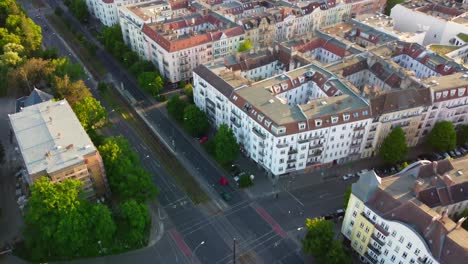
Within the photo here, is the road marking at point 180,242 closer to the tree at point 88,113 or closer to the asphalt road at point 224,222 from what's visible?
the asphalt road at point 224,222

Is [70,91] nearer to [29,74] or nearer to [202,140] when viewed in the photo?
[29,74]

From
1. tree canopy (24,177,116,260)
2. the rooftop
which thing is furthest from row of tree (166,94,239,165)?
tree canopy (24,177,116,260)

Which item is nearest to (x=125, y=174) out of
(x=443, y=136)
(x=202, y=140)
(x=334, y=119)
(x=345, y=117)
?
(x=202, y=140)

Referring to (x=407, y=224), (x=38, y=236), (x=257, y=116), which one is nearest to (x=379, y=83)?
(x=257, y=116)

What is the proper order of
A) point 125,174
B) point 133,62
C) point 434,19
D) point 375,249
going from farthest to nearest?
point 434,19, point 133,62, point 125,174, point 375,249

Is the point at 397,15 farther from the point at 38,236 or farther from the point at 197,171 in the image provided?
the point at 38,236

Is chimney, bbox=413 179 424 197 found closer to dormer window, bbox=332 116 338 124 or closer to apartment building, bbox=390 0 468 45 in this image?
dormer window, bbox=332 116 338 124

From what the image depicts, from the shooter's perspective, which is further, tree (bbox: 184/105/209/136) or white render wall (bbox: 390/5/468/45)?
white render wall (bbox: 390/5/468/45)
